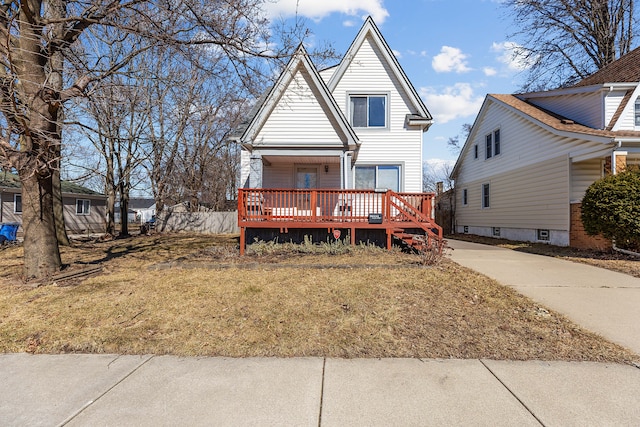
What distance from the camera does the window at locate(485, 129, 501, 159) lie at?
1733 centimetres

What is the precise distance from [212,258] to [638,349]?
791 cm

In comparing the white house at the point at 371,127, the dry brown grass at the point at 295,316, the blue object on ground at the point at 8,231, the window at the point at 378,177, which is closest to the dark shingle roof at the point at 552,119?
the white house at the point at 371,127

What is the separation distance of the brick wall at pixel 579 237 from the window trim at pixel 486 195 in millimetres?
6416

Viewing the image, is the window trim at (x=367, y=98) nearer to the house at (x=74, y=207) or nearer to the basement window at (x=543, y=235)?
the basement window at (x=543, y=235)

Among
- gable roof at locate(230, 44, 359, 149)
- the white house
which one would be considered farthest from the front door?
gable roof at locate(230, 44, 359, 149)

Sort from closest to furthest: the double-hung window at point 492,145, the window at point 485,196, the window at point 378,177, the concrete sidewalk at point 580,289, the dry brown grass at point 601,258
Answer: the concrete sidewalk at point 580,289
the dry brown grass at point 601,258
the window at point 378,177
the double-hung window at point 492,145
the window at point 485,196

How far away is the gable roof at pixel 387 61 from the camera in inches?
498

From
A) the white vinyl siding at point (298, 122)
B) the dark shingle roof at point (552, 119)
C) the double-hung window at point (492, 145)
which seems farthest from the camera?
the double-hung window at point (492, 145)

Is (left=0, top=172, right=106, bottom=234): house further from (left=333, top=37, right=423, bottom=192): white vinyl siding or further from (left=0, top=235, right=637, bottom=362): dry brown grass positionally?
(left=333, top=37, right=423, bottom=192): white vinyl siding

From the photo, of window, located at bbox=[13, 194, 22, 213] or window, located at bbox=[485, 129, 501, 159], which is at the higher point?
window, located at bbox=[485, 129, 501, 159]

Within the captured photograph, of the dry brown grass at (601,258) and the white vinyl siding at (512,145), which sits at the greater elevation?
the white vinyl siding at (512,145)

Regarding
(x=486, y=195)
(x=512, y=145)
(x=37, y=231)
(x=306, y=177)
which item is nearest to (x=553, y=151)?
(x=512, y=145)

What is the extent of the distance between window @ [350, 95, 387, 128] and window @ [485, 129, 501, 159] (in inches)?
317

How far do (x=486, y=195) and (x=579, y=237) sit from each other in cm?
746
